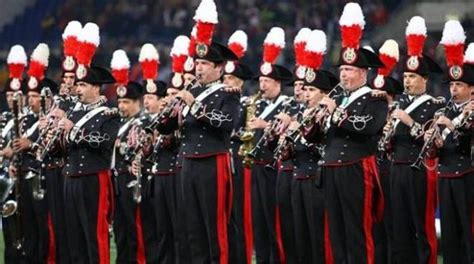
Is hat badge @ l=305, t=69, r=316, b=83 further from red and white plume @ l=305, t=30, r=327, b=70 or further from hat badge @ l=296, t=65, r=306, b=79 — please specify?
hat badge @ l=296, t=65, r=306, b=79

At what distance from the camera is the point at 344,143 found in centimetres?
1397

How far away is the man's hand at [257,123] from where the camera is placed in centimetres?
1619

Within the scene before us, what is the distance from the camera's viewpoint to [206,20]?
14562mm

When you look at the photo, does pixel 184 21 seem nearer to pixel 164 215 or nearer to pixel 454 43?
pixel 164 215

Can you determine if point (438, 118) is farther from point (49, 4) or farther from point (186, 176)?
point (49, 4)

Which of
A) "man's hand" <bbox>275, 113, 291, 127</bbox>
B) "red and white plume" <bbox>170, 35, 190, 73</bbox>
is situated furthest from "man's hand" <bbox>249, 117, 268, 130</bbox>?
"red and white plume" <bbox>170, 35, 190, 73</bbox>

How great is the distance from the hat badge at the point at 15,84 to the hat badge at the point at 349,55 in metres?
5.54

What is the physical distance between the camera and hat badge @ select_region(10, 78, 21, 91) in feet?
61.0

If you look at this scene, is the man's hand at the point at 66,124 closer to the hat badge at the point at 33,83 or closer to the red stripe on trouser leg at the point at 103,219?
the red stripe on trouser leg at the point at 103,219

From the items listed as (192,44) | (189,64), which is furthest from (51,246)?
(192,44)

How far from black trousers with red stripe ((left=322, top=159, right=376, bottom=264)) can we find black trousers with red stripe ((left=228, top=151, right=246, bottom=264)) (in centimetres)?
175

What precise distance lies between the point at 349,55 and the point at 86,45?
289cm

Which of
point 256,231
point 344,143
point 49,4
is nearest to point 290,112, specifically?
point 256,231

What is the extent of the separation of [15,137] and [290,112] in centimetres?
280
